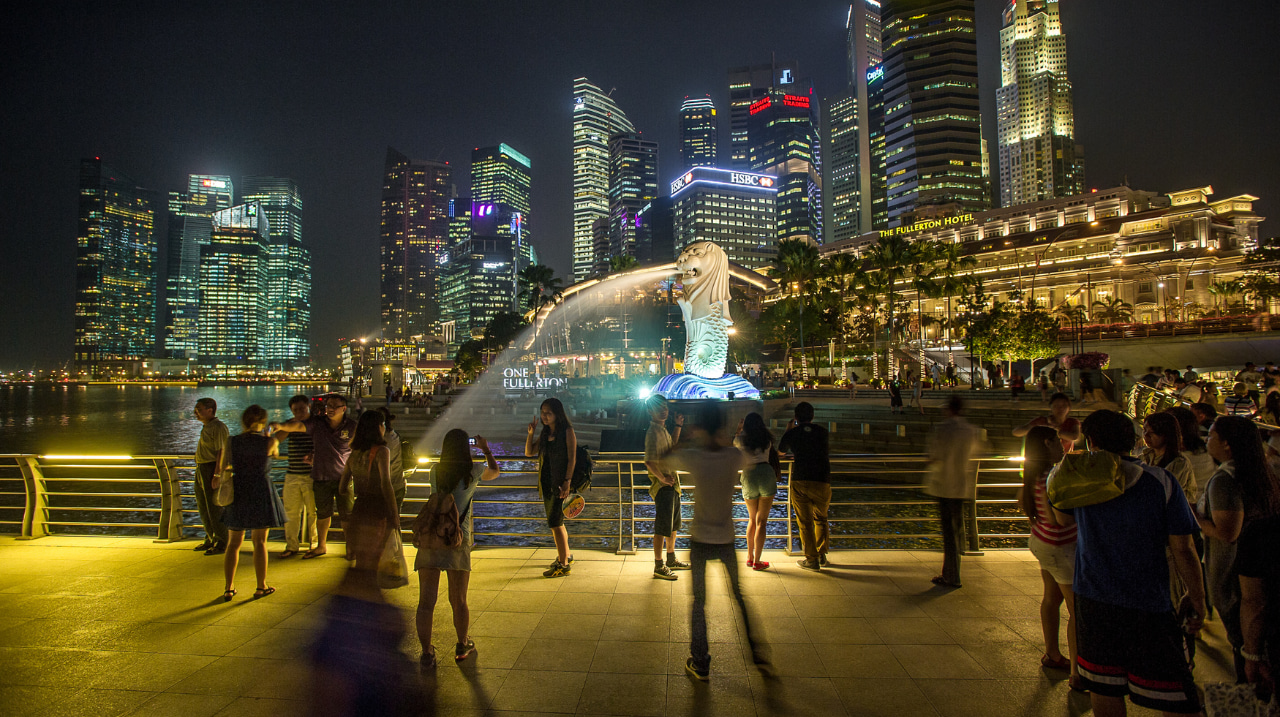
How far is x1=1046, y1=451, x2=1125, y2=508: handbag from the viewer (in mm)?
2816

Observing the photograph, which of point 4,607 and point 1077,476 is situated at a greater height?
point 1077,476

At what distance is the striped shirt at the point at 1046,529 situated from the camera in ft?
13.3

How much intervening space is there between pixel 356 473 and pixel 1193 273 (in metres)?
85.2

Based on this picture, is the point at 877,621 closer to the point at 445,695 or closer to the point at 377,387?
the point at 445,695

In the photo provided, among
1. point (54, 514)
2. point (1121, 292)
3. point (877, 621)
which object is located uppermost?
point (1121, 292)

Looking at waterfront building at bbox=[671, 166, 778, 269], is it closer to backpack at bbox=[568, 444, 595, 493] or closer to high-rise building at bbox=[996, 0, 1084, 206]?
high-rise building at bbox=[996, 0, 1084, 206]

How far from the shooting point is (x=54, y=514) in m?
18.4

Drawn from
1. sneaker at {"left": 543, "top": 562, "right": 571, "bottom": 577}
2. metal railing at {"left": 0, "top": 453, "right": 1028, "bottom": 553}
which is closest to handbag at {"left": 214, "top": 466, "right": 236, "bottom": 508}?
metal railing at {"left": 0, "top": 453, "right": 1028, "bottom": 553}

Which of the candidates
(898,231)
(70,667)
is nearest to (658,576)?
(70,667)

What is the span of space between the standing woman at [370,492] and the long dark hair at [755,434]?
129 inches

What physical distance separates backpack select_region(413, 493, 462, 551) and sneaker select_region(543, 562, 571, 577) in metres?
2.17

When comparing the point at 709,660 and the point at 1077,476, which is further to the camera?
the point at 709,660

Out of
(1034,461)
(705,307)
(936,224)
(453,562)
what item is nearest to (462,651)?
(453,562)

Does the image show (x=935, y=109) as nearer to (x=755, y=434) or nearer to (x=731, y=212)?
(x=731, y=212)
